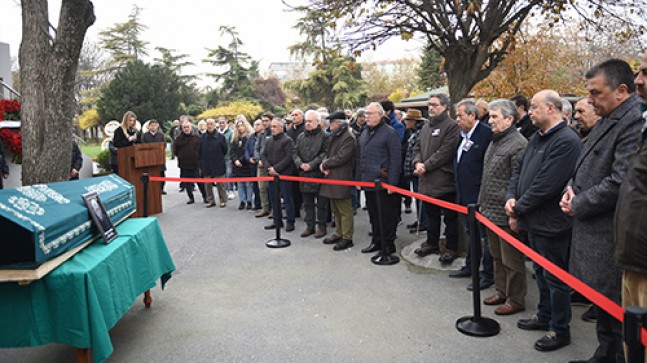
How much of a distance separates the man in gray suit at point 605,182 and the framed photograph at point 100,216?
3601 millimetres

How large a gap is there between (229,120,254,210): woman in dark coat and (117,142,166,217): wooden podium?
157 centimetres

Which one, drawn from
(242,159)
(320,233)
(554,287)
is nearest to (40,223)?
(554,287)

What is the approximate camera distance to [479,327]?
3.98 meters

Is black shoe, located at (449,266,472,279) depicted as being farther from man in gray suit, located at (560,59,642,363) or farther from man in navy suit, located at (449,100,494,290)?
man in gray suit, located at (560,59,642,363)

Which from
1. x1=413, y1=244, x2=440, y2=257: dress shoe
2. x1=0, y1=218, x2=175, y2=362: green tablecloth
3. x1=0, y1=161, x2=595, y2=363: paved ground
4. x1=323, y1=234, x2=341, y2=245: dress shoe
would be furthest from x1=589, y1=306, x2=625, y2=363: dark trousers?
x1=323, y1=234, x2=341, y2=245: dress shoe

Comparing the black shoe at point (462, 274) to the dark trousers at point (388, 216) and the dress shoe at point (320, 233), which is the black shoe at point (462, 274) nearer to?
the dark trousers at point (388, 216)

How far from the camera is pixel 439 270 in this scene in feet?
18.7

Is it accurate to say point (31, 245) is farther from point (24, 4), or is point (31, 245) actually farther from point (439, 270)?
point (439, 270)

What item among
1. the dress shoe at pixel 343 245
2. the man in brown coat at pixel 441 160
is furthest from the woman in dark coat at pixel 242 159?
the man in brown coat at pixel 441 160

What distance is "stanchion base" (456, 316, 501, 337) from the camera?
393 cm

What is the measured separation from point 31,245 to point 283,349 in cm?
204

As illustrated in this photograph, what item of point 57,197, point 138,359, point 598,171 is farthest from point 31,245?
point 598,171

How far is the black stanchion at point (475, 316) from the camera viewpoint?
3.89 metres

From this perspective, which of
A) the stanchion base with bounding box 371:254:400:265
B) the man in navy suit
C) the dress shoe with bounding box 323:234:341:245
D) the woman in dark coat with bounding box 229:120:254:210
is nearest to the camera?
the man in navy suit
